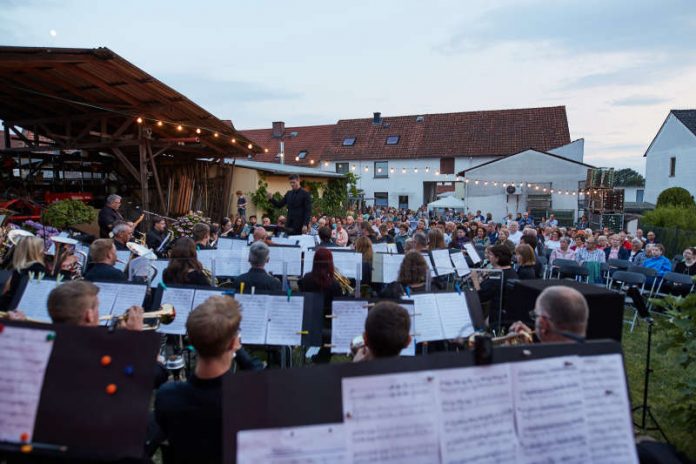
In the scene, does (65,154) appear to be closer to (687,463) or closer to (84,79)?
(84,79)

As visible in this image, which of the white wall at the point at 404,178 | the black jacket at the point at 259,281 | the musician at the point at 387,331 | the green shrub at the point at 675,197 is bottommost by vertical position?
the black jacket at the point at 259,281

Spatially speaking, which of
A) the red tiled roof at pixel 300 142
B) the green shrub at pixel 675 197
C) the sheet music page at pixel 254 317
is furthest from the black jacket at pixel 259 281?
the red tiled roof at pixel 300 142

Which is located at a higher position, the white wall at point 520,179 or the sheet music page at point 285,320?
the white wall at point 520,179

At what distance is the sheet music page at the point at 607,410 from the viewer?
2.04m

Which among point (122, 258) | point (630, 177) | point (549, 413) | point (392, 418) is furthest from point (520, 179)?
point (630, 177)

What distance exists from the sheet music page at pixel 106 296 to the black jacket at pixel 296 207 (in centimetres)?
557

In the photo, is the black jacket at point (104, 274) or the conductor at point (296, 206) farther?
the conductor at point (296, 206)

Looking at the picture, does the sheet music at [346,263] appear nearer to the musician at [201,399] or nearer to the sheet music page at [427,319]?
the sheet music page at [427,319]

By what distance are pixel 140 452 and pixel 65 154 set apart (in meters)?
18.9

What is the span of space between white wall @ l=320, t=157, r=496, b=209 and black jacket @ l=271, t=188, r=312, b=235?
92.3 feet

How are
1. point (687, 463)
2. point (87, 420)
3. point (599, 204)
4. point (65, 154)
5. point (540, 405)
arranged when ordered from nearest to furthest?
point (540, 405)
point (87, 420)
point (687, 463)
point (65, 154)
point (599, 204)

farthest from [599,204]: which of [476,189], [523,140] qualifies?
[523,140]

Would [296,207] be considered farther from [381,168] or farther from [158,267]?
[381,168]

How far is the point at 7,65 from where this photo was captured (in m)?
9.96
